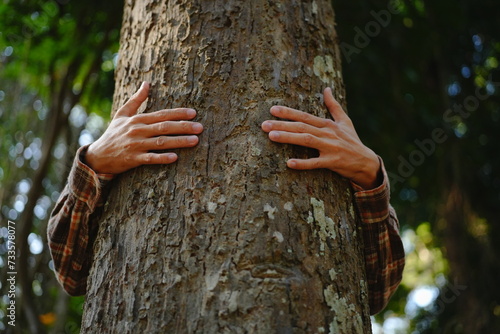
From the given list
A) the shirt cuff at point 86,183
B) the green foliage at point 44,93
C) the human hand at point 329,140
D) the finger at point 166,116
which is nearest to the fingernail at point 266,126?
the human hand at point 329,140

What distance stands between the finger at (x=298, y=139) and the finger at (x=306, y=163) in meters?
0.05

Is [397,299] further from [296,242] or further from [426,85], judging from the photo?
[296,242]

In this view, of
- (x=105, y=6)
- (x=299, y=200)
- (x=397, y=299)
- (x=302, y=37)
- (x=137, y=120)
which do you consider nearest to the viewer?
(x=299, y=200)

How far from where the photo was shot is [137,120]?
1.59 m

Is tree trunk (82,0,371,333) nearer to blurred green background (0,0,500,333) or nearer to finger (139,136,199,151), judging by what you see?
finger (139,136,199,151)

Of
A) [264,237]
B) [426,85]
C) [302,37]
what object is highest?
[302,37]

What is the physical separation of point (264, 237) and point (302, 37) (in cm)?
75

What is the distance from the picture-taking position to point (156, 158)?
149 centimetres

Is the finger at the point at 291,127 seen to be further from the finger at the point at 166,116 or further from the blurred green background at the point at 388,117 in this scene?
the blurred green background at the point at 388,117

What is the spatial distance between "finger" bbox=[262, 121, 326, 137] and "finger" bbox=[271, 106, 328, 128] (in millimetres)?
23

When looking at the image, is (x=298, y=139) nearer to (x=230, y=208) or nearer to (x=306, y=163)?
(x=306, y=163)

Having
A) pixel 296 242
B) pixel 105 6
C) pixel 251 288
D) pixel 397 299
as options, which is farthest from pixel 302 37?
pixel 397 299

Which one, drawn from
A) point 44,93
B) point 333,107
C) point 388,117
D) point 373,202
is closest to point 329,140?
point 333,107

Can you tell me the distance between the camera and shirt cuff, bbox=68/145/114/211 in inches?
63.4
